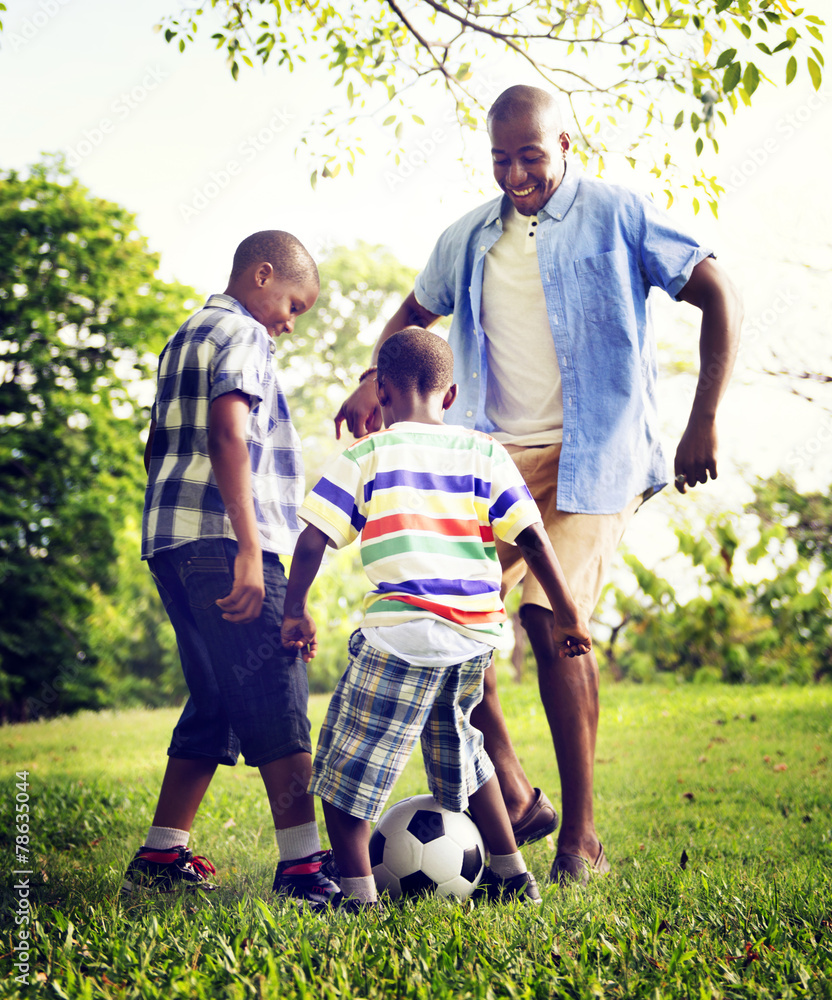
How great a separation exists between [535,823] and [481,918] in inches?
35.9

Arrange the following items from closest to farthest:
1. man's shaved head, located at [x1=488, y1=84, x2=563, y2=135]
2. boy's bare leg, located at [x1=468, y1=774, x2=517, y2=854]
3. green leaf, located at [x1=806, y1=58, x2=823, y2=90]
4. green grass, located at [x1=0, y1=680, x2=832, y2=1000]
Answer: green grass, located at [x1=0, y1=680, x2=832, y2=1000] < boy's bare leg, located at [x1=468, y1=774, x2=517, y2=854] < man's shaved head, located at [x1=488, y1=84, x2=563, y2=135] < green leaf, located at [x1=806, y1=58, x2=823, y2=90]

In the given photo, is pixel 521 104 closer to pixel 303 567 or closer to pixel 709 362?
pixel 709 362

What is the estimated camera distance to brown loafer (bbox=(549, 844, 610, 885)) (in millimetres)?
2783

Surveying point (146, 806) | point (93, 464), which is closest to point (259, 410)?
point (146, 806)

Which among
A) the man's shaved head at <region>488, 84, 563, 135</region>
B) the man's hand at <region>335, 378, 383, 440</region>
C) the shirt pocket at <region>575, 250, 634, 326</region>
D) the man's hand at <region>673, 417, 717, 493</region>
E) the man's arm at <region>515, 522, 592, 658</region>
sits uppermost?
the man's shaved head at <region>488, 84, 563, 135</region>

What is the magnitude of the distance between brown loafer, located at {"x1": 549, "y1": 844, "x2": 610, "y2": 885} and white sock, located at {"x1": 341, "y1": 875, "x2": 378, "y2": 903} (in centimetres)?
69

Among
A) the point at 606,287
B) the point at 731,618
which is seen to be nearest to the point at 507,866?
the point at 606,287

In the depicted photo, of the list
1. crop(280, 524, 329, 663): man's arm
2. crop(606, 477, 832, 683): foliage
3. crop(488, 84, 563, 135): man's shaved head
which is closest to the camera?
crop(280, 524, 329, 663): man's arm

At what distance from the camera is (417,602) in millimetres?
2469

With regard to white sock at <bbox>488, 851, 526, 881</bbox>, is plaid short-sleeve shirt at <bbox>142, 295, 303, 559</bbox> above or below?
above

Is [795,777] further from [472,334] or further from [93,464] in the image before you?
[93,464]

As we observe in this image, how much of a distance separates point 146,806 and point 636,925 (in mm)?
2971

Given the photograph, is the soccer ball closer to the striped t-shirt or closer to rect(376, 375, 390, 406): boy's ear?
the striped t-shirt

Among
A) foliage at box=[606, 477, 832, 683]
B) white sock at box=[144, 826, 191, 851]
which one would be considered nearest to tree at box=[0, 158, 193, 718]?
foliage at box=[606, 477, 832, 683]
